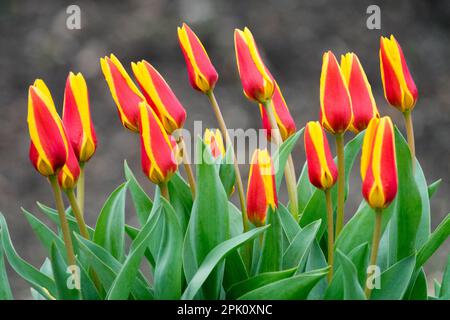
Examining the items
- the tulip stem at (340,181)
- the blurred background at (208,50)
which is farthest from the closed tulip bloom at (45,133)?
the blurred background at (208,50)

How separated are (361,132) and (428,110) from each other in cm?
254

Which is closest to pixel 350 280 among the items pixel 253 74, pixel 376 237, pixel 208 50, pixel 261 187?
pixel 376 237

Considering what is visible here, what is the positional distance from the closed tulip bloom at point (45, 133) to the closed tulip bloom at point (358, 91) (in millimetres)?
298

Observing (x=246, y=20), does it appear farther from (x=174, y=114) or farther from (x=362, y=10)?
(x=174, y=114)

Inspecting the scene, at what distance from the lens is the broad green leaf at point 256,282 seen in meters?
0.83

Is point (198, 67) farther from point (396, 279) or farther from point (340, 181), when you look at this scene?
point (396, 279)

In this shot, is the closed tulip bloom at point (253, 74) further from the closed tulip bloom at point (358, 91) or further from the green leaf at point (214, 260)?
the green leaf at point (214, 260)

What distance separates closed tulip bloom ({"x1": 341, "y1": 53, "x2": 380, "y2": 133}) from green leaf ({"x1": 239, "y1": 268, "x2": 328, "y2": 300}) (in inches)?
8.6

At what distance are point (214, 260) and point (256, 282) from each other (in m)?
0.05

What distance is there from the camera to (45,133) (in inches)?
31.7

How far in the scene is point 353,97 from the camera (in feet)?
3.07

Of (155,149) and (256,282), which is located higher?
(155,149)
